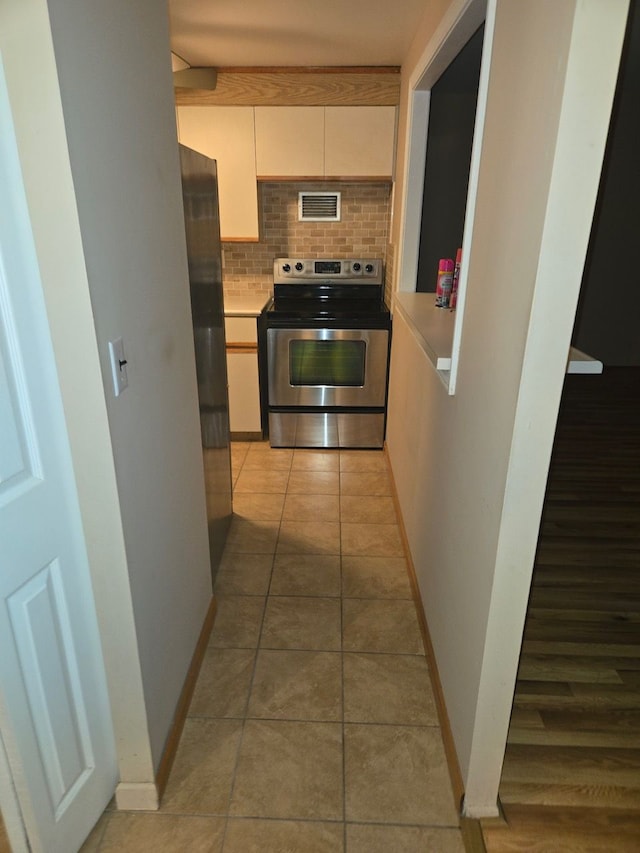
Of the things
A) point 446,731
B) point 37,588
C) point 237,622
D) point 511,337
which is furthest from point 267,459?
point 511,337

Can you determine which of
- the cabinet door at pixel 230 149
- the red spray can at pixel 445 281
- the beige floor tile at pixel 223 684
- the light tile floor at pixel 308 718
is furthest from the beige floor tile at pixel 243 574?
the cabinet door at pixel 230 149

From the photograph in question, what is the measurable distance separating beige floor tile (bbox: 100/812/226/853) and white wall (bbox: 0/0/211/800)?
0.10 metres

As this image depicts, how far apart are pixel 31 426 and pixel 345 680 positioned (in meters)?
1.32

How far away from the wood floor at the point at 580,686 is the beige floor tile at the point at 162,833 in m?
0.69

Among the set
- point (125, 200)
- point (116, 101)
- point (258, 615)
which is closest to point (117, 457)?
point (125, 200)

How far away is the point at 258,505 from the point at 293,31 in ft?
7.62

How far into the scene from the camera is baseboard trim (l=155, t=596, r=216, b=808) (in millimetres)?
1474

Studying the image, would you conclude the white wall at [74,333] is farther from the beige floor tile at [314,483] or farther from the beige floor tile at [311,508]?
the beige floor tile at [314,483]

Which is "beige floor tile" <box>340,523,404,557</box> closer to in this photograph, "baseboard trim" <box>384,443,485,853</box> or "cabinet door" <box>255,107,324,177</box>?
"baseboard trim" <box>384,443,485,853</box>

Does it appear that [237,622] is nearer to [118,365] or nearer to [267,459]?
[118,365]

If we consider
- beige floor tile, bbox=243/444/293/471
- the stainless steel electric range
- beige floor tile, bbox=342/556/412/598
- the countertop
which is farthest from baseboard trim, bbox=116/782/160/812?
the countertop

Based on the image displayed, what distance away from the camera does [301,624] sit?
2.08m

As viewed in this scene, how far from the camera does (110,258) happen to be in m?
1.13

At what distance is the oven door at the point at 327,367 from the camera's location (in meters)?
3.34
